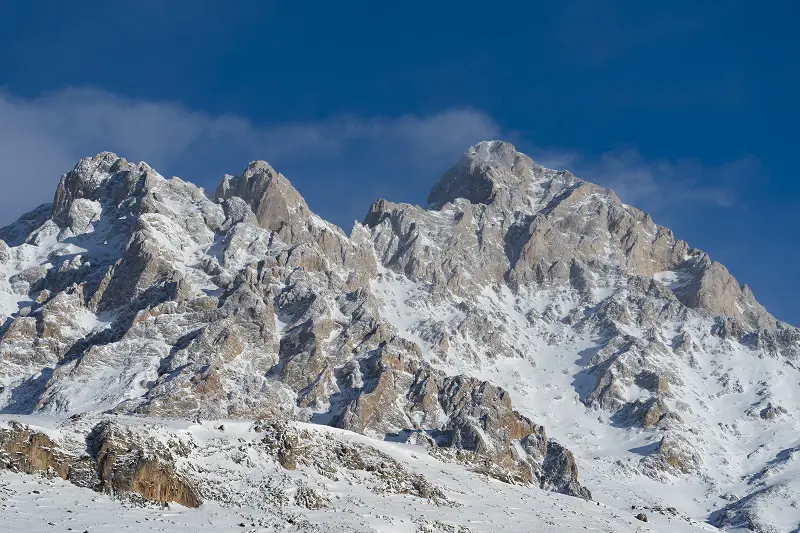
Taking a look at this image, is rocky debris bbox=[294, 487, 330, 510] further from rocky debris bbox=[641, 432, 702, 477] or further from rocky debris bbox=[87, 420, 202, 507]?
rocky debris bbox=[641, 432, 702, 477]

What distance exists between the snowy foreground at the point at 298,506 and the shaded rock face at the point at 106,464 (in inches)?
29.7

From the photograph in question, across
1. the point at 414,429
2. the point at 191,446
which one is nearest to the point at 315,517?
the point at 191,446

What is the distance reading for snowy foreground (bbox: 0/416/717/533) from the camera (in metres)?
43.4

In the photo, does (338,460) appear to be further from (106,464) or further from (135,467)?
(106,464)

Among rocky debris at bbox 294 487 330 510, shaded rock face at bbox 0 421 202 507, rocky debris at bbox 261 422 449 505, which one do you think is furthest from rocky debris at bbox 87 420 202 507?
rocky debris at bbox 261 422 449 505

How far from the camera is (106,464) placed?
48.2 metres

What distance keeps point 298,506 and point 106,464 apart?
11306 mm

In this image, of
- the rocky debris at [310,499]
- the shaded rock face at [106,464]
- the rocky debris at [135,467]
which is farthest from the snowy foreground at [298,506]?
the rocky debris at [135,467]

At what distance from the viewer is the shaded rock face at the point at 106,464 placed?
153ft

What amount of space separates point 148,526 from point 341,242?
153 metres

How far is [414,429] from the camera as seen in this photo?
13175cm

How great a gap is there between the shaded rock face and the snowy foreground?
0.75 metres

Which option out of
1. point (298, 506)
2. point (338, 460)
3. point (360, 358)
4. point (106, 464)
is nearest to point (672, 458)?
point (360, 358)

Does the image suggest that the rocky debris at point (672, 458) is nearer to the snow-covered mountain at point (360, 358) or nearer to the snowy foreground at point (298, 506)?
the snow-covered mountain at point (360, 358)
